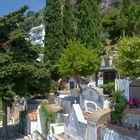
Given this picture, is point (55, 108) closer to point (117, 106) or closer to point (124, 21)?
point (124, 21)

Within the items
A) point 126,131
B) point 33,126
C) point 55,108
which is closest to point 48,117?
point 55,108

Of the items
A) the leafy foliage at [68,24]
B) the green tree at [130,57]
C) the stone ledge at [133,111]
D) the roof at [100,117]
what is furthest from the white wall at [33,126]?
the green tree at [130,57]

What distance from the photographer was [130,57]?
Answer: 2250 cm

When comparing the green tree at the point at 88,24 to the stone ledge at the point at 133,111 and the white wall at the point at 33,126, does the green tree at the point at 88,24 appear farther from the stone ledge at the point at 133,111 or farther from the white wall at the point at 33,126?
the stone ledge at the point at 133,111

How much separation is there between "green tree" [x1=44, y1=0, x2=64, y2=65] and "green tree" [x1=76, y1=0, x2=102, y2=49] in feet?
18.3

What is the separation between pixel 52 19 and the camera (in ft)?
140

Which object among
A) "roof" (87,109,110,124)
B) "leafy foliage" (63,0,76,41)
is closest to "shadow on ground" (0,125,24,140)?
"leafy foliage" (63,0,76,41)

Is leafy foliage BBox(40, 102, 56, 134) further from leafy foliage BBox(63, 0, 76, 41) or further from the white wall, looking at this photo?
leafy foliage BBox(63, 0, 76, 41)

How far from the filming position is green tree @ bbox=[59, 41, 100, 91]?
3152cm

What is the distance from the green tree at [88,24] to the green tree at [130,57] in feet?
44.5

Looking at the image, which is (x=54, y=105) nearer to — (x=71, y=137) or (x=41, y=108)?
(x=41, y=108)

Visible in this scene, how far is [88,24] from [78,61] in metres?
6.45

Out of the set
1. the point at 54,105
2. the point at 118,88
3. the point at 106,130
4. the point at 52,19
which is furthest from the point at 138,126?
the point at 52,19

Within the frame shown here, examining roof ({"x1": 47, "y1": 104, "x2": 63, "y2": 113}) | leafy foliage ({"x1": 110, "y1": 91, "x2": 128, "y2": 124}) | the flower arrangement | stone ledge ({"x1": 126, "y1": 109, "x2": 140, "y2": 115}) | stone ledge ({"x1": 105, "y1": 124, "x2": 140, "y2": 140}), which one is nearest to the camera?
stone ledge ({"x1": 105, "y1": 124, "x2": 140, "y2": 140})
